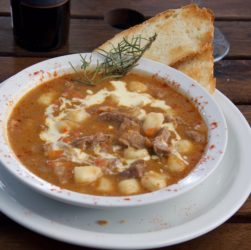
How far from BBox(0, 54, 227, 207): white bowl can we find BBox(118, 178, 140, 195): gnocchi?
73mm

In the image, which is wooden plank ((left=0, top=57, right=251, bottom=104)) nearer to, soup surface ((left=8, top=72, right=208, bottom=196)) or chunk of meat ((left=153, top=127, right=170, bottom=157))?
soup surface ((left=8, top=72, right=208, bottom=196))

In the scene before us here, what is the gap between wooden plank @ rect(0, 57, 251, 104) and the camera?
2.39m

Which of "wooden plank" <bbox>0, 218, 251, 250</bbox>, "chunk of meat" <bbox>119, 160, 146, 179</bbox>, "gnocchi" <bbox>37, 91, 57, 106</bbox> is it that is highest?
"chunk of meat" <bbox>119, 160, 146, 179</bbox>

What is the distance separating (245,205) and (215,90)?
586 mm

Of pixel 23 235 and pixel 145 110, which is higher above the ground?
pixel 145 110

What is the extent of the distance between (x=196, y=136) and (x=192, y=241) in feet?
1.23

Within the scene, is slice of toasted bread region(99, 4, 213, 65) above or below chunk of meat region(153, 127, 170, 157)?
above

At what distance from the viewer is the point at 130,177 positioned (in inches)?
66.7

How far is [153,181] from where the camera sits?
1.68m

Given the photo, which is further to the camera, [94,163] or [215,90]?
[215,90]

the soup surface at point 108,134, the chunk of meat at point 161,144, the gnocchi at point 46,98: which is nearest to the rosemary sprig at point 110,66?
the soup surface at point 108,134

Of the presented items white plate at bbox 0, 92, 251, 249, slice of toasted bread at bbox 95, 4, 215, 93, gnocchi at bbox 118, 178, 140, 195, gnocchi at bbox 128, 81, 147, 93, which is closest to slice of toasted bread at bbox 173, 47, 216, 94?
slice of toasted bread at bbox 95, 4, 215, 93

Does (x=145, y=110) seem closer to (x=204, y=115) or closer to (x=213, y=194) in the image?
(x=204, y=115)

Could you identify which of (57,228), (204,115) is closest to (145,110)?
(204,115)
